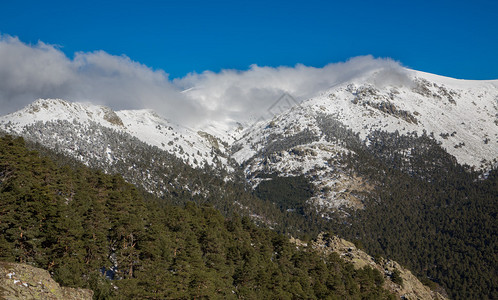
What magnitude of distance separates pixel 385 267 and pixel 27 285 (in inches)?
3681

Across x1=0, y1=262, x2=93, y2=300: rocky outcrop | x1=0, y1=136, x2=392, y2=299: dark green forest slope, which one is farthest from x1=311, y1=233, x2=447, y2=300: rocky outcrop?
x1=0, y1=262, x2=93, y2=300: rocky outcrop

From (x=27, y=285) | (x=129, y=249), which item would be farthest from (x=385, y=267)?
(x=27, y=285)

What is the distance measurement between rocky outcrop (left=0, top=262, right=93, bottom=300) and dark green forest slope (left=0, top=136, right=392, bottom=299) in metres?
3.37

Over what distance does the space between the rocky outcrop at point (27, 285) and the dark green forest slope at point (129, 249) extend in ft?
11.0

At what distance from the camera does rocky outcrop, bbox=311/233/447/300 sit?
92250 mm

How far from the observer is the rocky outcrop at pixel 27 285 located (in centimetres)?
2962

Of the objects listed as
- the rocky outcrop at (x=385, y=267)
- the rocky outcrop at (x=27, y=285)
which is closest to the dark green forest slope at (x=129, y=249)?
the rocky outcrop at (x=27, y=285)

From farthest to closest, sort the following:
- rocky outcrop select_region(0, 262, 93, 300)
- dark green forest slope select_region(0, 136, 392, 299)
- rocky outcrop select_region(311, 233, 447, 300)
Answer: rocky outcrop select_region(311, 233, 447, 300) → dark green forest slope select_region(0, 136, 392, 299) → rocky outcrop select_region(0, 262, 93, 300)

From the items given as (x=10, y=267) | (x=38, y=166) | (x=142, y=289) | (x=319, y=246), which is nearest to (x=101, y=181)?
(x=38, y=166)

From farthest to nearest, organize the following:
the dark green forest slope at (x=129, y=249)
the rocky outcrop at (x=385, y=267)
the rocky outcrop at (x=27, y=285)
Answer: the rocky outcrop at (x=385, y=267)
the dark green forest slope at (x=129, y=249)
the rocky outcrop at (x=27, y=285)

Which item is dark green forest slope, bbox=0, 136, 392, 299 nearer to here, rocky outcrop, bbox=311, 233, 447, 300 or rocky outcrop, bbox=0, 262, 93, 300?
rocky outcrop, bbox=0, 262, 93, 300

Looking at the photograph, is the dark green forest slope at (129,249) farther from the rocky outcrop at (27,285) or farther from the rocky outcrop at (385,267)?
the rocky outcrop at (385,267)

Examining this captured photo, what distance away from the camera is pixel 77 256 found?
46.0 meters

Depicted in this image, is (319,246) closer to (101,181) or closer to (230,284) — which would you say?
(230,284)
